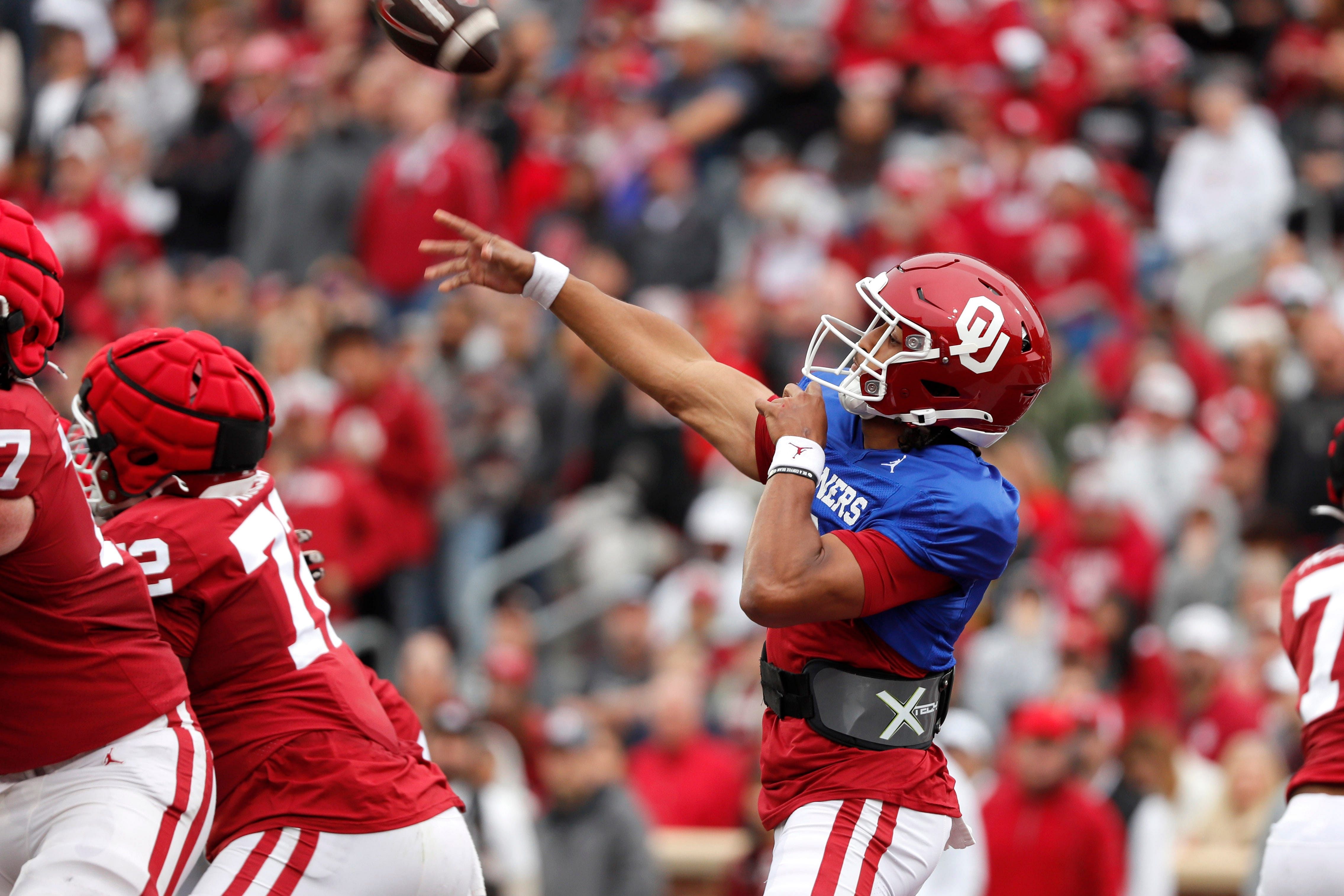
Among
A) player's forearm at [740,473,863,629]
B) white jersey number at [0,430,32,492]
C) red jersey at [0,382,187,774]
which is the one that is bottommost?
red jersey at [0,382,187,774]

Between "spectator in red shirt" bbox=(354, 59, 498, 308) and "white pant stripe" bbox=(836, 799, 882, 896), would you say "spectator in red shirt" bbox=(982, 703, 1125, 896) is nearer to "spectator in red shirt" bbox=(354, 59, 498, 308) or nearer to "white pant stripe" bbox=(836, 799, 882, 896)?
"white pant stripe" bbox=(836, 799, 882, 896)

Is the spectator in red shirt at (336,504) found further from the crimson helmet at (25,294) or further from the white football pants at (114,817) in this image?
the crimson helmet at (25,294)

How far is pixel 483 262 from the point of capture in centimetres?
484

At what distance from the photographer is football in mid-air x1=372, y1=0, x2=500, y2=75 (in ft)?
15.8

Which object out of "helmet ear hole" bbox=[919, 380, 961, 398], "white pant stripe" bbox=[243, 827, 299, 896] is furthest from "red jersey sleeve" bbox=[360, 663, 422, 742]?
"helmet ear hole" bbox=[919, 380, 961, 398]

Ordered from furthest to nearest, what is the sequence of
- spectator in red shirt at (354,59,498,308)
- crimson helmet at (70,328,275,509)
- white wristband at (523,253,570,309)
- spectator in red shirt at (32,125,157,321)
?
spectator in red shirt at (32,125,157,321) < spectator in red shirt at (354,59,498,308) < white wristband at (523,253,570,309) < crimson helmet at (70,328,275,509)

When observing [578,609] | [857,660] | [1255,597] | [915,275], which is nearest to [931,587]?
[857,660]

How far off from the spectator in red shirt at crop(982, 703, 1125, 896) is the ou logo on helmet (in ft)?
13.2

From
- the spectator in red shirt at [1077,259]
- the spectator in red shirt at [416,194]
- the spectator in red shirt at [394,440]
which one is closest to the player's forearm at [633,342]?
the spectator in red shirt at [394,440]

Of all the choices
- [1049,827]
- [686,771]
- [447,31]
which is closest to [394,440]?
[686,771]

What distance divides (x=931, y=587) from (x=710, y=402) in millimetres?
877

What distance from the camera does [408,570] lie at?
35.9 feet

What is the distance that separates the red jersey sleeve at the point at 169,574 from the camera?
4.30 metres

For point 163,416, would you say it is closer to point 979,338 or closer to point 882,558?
point 882,558
